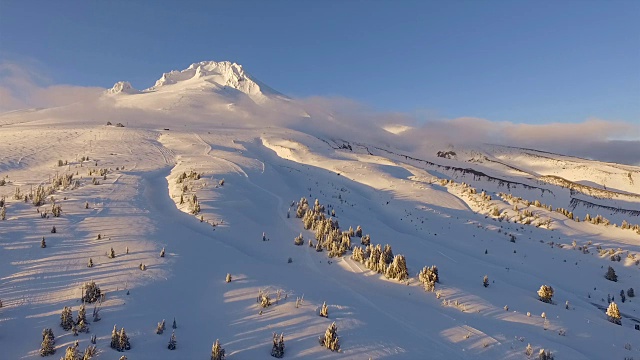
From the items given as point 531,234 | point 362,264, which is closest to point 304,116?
point 531,234

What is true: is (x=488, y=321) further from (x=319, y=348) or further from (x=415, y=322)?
(x=319, y=348)

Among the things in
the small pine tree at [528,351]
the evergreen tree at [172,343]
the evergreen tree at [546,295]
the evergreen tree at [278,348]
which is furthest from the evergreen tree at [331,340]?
the evergreen tree at [546,295]

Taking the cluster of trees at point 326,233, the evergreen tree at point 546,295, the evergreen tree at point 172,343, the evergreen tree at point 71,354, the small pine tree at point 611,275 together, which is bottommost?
the small pine tree at point 611,275

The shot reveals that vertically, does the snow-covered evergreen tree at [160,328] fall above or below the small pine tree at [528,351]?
above

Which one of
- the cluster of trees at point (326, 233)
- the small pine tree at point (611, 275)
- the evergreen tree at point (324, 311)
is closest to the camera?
the evergreen tree at point (324, 311)

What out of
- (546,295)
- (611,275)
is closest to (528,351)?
(546,295)

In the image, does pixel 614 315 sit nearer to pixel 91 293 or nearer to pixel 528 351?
pixel 528 351

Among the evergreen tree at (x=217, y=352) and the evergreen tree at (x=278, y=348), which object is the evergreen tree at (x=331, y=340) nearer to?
the evergreen tree at (x=278, y=348)
